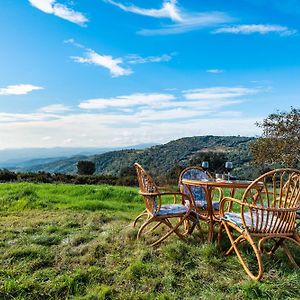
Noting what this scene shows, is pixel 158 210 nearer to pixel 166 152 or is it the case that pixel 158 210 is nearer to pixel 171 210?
pixel 171 210

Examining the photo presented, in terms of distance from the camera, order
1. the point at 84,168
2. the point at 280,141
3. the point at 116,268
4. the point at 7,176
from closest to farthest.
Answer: the point at 116,268 → the point at 7,176 → the point at 280,141 → the point at 84,168

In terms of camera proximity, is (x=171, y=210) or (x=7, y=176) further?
(x=7, y=176)

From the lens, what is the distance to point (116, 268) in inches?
130

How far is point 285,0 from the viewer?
9008 mm

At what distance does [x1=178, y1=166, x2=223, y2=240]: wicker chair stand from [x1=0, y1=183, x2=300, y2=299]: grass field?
1.02 feet

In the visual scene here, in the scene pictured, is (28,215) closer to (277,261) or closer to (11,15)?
(277,261)

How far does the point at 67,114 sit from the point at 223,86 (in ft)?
33.2

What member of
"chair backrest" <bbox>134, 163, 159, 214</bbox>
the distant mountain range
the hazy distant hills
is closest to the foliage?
the distant mountain range

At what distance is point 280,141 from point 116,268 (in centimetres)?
1252

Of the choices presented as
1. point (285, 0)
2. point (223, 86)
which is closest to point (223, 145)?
point (223, 86)

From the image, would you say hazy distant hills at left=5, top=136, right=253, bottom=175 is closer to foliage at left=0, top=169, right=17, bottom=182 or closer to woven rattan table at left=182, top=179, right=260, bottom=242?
foliage at left=0, top=169, right=17, bottom=182

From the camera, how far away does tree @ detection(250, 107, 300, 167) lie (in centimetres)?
1380

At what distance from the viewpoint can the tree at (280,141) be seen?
1380 centimetres

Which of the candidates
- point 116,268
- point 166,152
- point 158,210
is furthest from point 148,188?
point 166,152
